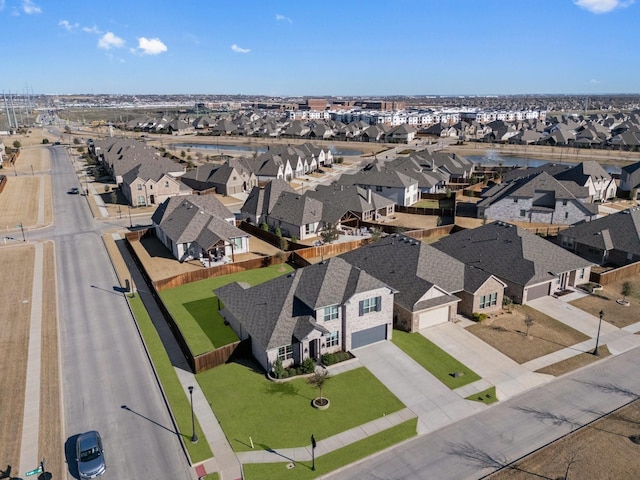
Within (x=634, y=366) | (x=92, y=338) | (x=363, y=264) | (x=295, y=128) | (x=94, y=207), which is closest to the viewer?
(x=634, y=366)

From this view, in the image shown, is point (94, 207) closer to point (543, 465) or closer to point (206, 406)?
point (206, 406)

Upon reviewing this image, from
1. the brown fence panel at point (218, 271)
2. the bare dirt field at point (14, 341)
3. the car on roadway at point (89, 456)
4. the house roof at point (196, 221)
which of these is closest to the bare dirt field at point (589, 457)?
the car on roadway at point (89, 456)

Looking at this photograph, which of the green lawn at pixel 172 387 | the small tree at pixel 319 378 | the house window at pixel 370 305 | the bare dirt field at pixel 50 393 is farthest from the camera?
the house window at pixel 370 305

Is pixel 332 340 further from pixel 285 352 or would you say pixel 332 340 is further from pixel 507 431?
pixel 507 431

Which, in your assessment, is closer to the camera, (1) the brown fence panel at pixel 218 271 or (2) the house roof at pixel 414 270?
(2) the house roof at pixel 414 270

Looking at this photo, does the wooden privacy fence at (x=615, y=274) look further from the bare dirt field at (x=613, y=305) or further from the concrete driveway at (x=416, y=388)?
the concrete driveway at (x=416, y=388)

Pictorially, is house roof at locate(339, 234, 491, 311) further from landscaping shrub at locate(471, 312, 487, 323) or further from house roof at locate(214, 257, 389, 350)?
house roof at locate(214, 257, 389, 350)

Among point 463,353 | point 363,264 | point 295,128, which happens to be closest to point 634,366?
point 463,353
